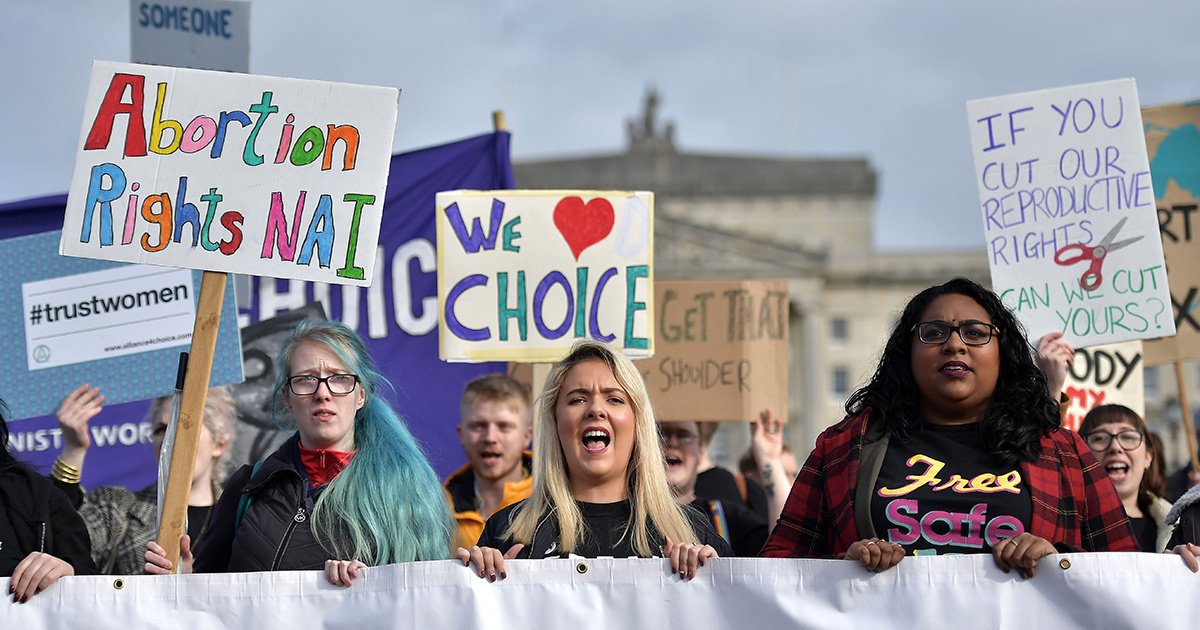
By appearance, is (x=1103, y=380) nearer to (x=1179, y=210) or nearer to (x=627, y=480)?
(x=1179, y=210)

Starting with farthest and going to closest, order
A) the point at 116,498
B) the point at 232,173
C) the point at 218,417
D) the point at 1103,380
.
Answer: the point at 1103,380
the point at 218,417
the point at 116,498
the point at 232,173

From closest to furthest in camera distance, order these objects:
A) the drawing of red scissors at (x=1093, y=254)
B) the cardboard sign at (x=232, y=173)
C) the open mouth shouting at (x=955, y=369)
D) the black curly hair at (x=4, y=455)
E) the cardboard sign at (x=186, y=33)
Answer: the open mouth shouting at (x=955, y=369)
the black curly hair at (x=4, y=455)
the cardboard sign at (x=232, y=173)
the drawing of red scissors at (x=1093, y=254)
the cardboard sign at (x=186, y=33)

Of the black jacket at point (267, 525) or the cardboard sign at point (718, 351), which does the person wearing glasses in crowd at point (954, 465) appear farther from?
the cardboard sign at point (718, 351)

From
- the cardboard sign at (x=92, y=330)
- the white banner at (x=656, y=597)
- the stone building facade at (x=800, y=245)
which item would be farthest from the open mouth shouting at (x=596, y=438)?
the stone building facade at (x=800, y=245)

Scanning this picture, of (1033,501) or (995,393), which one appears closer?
(1033,501)

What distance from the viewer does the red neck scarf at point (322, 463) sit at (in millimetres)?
4008

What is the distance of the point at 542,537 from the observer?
3775mm

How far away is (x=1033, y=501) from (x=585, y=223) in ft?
9.20

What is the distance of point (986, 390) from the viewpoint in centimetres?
371

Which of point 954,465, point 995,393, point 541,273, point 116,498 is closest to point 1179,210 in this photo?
point 541,273

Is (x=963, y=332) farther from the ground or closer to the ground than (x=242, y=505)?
farther from the ground

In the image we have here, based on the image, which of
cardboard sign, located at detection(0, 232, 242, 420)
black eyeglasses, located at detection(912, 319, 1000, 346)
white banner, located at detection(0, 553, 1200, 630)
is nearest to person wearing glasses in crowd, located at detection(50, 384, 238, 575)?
cardboard sign, located at detection(0, 232, 242, 420)

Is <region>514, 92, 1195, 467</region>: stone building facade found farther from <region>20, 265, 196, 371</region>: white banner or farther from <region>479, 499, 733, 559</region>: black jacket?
<region>479, 499, 733, 559</region>: black jacket

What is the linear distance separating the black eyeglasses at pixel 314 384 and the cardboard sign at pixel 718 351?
2.54m
